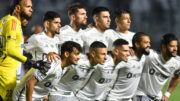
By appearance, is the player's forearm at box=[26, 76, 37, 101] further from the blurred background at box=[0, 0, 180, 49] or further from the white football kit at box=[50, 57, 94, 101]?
the blurred background at box=[0, 0, 180, 49]

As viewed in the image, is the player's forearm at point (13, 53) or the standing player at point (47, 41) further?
the standing player at point (47, 41)

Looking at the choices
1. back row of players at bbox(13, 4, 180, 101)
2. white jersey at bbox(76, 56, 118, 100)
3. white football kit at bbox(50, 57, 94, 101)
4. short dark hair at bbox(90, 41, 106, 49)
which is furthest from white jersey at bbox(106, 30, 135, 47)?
white football kit at bbox(50, 57, 94, 101)

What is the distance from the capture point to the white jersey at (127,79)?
9.81 meters

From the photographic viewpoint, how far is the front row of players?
8281 millimetres

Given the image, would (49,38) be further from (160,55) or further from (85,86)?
(160,55)

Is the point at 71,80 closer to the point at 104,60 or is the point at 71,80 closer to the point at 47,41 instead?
the point at 104,60

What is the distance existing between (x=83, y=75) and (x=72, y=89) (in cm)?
28

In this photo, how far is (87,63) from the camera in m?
9.27

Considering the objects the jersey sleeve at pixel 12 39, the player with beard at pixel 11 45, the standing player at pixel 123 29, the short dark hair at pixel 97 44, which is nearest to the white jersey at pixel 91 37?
the standing player at pixel 123 29

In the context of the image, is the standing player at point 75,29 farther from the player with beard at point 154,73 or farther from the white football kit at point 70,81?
the player with beard at point 154,73

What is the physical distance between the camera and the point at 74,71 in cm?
895

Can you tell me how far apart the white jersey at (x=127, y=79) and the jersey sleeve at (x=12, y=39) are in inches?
107

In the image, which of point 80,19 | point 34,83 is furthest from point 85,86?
point 34,83

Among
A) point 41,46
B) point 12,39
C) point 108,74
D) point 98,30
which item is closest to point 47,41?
point 41,46
